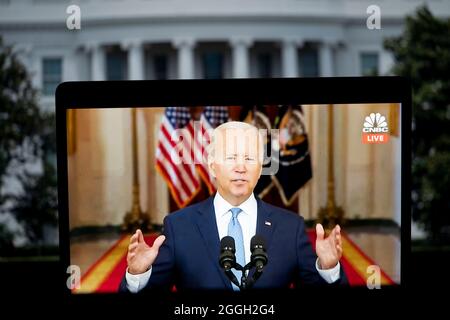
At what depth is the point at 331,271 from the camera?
5105mm

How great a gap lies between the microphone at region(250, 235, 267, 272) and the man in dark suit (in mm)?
25

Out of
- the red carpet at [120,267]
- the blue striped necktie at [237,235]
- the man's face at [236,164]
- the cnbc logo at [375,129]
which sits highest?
the cnbc logo at [375,129]

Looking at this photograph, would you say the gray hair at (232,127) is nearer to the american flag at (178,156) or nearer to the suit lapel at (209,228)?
the american flag at (178,156)

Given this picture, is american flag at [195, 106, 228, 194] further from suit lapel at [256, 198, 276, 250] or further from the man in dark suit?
suit lapel at [256, 198, 276, 250]

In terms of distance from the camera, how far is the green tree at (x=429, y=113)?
26641 mm

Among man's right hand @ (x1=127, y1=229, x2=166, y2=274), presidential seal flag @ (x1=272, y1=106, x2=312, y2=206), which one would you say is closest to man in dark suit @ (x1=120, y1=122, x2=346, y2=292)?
man's right hand @ (x1=127, y1=229, x2=166, y2=274)

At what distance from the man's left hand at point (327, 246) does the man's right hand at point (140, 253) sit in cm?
79

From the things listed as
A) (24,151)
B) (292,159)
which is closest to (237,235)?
(292,159)

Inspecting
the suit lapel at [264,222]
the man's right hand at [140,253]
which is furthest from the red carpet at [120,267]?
the suit lapel at [264,222]

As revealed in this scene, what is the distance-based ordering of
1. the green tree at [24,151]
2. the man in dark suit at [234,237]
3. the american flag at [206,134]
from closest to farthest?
the american flag at [206,134]
the man in dark suit at [234,237]
the green tree at [24,151]

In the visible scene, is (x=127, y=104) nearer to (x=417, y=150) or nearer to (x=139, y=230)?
(x=139, y=230)

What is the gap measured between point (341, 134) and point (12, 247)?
2328cm

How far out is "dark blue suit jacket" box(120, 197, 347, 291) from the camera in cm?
505
